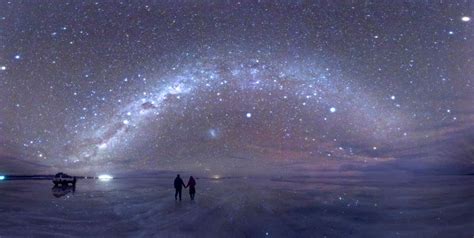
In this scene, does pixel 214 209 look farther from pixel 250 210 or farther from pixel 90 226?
pixel 90 226

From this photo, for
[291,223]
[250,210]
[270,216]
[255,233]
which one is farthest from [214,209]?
[255,233]

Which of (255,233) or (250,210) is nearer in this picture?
(255,233)

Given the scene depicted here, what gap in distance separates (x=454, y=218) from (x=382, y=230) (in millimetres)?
3315

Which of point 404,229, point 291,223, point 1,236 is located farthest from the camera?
point 291,223

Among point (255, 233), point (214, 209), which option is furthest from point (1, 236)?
point (214, 209)

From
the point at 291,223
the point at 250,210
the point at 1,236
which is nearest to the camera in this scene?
the point at 1,236

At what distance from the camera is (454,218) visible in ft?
39.3

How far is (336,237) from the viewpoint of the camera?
9516 mm

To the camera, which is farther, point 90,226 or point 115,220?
point 115,220

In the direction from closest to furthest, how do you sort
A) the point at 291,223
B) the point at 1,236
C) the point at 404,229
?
the point at 1,236 → the point at 404,229 → the point at 291,223

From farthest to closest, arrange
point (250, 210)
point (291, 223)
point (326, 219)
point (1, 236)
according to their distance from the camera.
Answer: point (250, 210) < point (326, 219) < point (291, 223) < point (1, 236)

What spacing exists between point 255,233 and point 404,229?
13.1 feet

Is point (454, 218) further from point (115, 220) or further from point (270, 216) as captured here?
point (115, 220)

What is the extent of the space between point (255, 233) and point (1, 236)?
19.4 feet
